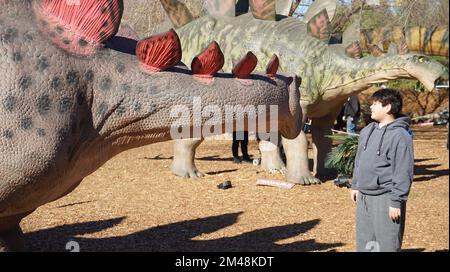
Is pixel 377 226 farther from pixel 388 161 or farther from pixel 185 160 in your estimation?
pixel 185 160

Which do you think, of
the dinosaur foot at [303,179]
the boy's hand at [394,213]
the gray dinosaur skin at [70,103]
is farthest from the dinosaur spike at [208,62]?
the dinosaur foot at [303,179]

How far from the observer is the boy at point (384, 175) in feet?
9.32

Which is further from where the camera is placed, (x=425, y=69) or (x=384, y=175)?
(x=425, y=69)

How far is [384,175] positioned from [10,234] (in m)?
2.00

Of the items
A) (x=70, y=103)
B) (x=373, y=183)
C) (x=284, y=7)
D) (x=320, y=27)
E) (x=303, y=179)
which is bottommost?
(x=303, y=179)

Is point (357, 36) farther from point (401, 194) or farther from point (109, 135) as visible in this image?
point (109, 135)

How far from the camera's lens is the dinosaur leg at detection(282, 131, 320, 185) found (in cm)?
664

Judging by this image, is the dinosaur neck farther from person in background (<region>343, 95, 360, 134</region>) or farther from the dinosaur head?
person in background (<region>343, 95, 360, 134</region>)

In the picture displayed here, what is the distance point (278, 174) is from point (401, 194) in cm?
477

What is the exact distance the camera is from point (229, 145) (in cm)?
1141

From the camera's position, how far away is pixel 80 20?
2582mm

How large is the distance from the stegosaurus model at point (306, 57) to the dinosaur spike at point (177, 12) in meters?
0.01

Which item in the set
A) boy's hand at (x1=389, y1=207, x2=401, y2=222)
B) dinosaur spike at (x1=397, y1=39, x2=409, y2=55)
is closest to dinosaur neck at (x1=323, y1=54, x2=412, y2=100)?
dinosaur spike at (x1=397, y1=39, x2=409, y2=55)

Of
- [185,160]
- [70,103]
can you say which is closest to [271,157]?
[185,160]
